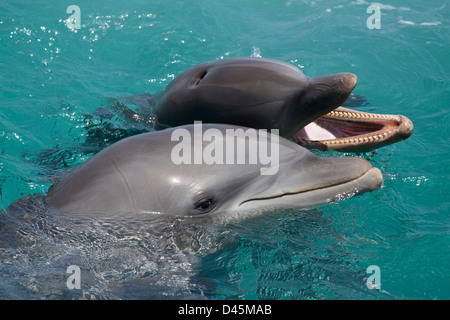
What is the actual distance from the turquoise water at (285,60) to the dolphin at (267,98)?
742 millimetres

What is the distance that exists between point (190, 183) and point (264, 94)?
1637mm

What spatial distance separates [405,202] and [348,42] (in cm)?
593

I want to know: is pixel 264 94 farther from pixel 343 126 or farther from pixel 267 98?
pixel 343 126

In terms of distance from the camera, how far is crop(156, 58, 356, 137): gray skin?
569 centimetres

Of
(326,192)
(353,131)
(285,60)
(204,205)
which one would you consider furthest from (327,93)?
(285,60)

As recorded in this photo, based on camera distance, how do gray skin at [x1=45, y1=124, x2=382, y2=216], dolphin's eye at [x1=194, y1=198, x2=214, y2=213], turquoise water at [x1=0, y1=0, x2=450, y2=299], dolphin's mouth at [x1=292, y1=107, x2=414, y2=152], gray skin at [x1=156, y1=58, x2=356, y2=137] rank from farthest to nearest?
dolphin's mouth at [x1=292, y1=107, x2=414, y2=152]
gray skin at [x1=156, y1=58, x2=356, y2=137]
turquoise water at [x1=0, y1=0, x2=450, y2=299]
dolphin's eye at [x1=194, y1=198, x2=214, y2=213]
gray skin at [x1=45, y1=124, x2=382, y2=216]

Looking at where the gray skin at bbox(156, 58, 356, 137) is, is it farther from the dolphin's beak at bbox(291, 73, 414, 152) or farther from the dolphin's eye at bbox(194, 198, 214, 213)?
the dolphin's eye at bbox(194, 198, 214, 213)

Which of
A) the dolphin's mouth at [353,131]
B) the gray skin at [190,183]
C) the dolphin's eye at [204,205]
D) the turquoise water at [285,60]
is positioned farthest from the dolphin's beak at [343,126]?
the dolphin's eye at [204,205]

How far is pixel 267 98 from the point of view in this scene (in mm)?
5676

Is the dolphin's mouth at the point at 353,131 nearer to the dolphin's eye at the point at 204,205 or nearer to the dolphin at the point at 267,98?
the dolphin at the point at 267,98

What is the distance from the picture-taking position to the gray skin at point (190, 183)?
14.5 feet

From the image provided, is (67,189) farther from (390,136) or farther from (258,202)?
(390,136)

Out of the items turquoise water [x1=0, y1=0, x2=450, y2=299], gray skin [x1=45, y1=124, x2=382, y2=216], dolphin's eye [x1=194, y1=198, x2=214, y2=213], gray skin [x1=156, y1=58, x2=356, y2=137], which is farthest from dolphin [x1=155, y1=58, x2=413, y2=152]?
dolphin's eye [x1=194, y1=198, x2=214, y2=213]
